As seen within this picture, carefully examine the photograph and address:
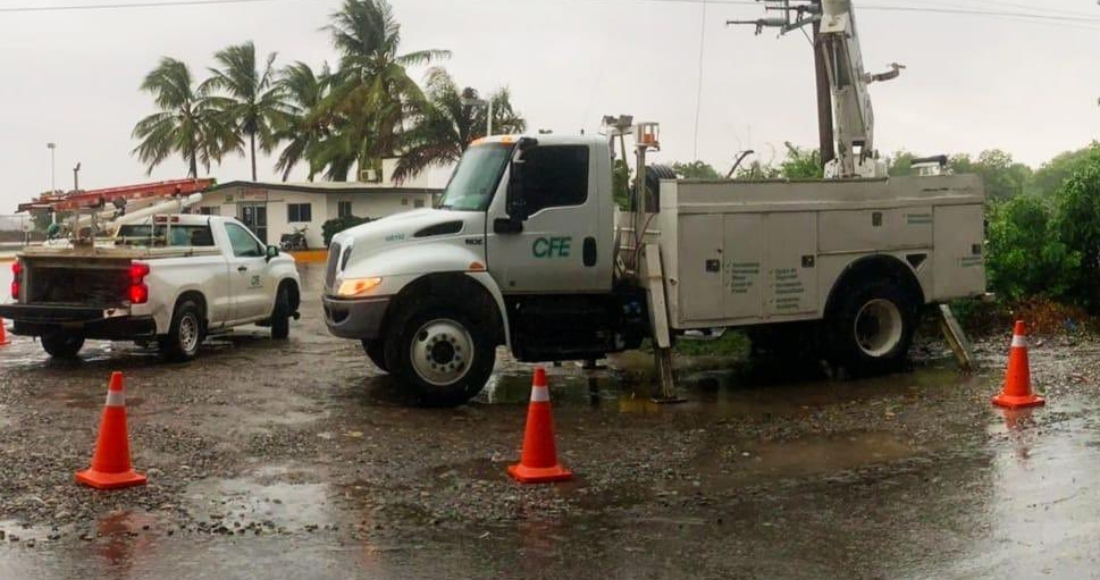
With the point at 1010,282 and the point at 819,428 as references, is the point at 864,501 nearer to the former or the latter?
the point at 819,428

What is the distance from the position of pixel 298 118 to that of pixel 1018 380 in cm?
4888

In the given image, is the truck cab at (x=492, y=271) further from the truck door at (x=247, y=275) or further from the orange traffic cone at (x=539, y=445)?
the truck door at (x=247, y=275)

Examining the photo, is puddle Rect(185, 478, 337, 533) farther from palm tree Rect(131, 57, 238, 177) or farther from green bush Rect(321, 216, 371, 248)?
palm tree Rect(131, 57, 238, 177)

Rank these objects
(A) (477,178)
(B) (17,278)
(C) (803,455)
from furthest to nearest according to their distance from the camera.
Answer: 1. (B) (17,278)
2. (A) (477,178)
3. (C) (803,455)

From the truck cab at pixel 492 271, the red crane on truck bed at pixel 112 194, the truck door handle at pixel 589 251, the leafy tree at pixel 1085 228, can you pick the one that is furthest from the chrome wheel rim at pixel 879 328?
the red crane on truck bed at pixel 112 194

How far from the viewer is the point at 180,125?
56469 millimetres

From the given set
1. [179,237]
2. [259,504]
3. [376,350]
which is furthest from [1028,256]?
[259,504]

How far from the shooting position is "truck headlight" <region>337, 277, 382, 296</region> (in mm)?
11086

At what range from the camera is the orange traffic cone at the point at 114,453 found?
25.8ft

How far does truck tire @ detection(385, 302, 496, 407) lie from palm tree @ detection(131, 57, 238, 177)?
4724cm

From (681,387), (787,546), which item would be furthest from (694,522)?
(681,387)

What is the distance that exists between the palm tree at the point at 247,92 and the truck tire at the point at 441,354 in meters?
47.5

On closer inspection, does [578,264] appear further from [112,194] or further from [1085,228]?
[1085,228]

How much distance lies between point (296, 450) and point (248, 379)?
3.98m
